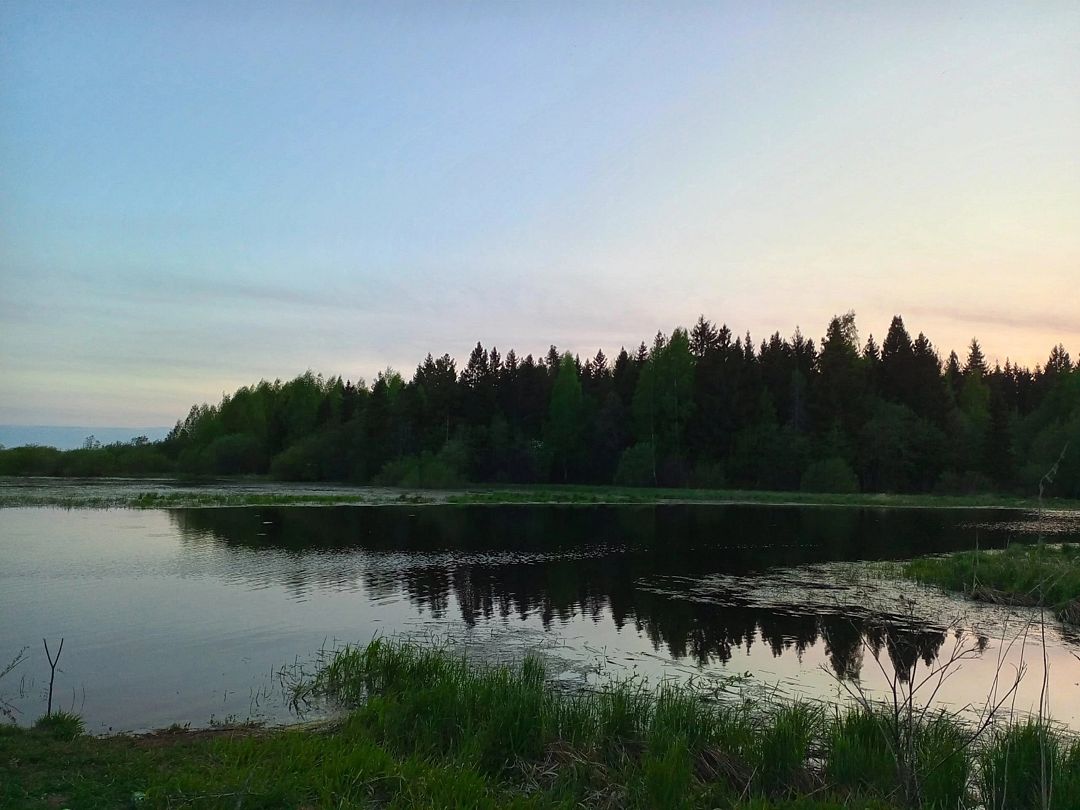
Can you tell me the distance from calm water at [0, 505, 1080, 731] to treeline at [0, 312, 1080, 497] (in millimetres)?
44233

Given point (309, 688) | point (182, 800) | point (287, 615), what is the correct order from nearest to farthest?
point (182, 800), point (309, 688), point (287, 615)

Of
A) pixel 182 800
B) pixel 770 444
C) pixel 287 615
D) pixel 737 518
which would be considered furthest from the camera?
pixel 770 444

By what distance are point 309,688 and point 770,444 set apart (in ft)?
255

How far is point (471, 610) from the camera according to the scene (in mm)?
20812

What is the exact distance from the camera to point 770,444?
8506 centimetres

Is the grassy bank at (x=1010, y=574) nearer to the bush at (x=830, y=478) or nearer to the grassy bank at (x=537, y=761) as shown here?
the grassy bank at (x=537, y=761)

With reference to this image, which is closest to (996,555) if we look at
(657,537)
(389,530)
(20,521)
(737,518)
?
(657,537)

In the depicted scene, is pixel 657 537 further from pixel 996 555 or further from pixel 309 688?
pixel 309 688

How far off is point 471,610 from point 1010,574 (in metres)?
16.2

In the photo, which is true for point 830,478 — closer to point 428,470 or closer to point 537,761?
point 428,470

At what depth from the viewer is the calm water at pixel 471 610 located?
14.1m

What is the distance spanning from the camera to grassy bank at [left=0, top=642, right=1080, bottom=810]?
743 centimetres

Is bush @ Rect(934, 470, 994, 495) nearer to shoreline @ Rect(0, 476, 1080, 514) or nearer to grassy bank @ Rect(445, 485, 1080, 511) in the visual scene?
grassy bank @ Rect(445, 485, 1080, 511)

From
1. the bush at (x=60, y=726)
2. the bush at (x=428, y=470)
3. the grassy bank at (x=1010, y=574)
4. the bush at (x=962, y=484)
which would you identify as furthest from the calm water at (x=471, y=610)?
the bush at (x=428, y=470)
